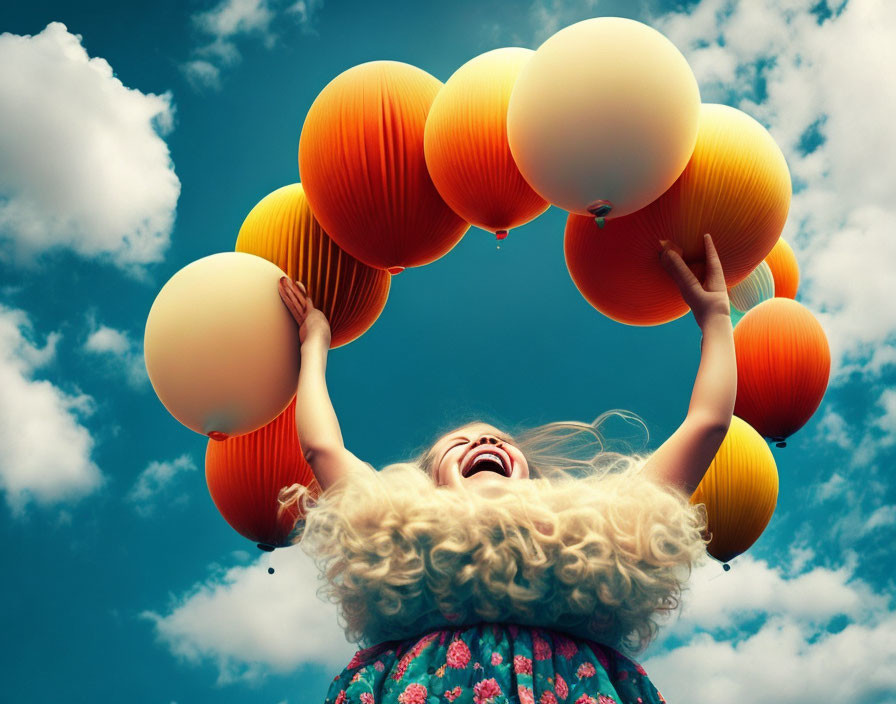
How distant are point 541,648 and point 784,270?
2.06 metres

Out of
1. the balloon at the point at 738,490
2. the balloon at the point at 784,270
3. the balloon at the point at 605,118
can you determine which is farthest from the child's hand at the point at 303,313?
the balloon at the point at 784,270

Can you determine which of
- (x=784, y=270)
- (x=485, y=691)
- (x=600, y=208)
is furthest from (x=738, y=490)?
(x=485, y=691)

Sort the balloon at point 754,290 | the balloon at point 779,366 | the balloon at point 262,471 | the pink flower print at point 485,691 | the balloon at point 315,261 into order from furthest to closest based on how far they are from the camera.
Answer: the balloon at point 754,290
the balloon at point 779,366
the balloon at point 262,471
the balloon at point 315,261
the pink flower print at point 485,691

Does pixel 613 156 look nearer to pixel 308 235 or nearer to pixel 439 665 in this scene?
pixel 308 235

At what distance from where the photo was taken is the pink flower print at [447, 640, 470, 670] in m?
1.63

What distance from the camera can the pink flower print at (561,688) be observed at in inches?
64.2

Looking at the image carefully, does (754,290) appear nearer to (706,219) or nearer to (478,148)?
(706,219)

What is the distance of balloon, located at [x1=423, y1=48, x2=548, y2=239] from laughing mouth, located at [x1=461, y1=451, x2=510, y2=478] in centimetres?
57

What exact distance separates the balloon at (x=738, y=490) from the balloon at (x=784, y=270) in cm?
72

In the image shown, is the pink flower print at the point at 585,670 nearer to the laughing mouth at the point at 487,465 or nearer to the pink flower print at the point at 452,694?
the pink flower print at the point at 452,694

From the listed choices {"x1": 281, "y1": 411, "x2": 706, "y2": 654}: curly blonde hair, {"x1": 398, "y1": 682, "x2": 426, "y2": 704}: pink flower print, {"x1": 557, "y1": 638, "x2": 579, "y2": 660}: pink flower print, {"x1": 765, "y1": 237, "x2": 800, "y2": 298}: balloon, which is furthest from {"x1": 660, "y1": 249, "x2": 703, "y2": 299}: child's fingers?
{"x1": 765, "y1": 237, "x2": 800, "y2": 298}: balloon

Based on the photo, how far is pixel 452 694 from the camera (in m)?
1.58

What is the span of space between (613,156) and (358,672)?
48.8 inches

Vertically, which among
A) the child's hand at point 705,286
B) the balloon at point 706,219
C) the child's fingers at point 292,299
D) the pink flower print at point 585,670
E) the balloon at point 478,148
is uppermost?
the balloon at point 478,148
